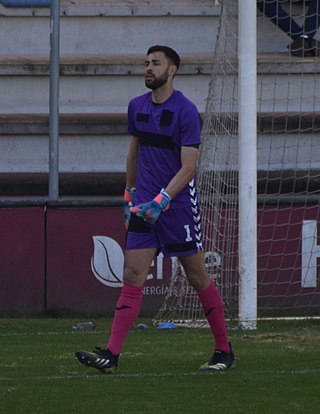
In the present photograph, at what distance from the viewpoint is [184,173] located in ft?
22.8

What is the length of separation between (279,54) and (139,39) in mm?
2126

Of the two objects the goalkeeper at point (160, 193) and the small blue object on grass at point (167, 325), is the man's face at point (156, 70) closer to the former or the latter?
the goalkeeper at point (160, 193)

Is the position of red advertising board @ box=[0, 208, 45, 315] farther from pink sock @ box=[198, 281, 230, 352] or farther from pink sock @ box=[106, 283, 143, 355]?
pink sock @ box=[106, 283, 143, 355]

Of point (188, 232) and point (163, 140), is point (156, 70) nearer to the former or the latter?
point (163, 140)

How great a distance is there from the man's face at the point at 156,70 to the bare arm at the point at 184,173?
421mm

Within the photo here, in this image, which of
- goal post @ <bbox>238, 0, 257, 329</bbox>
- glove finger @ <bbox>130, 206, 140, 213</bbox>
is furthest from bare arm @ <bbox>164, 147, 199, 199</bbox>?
goal post @ <bbox>238, 0, 257, 329</bbox>

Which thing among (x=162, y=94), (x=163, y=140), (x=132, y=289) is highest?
(x=162, y=94)

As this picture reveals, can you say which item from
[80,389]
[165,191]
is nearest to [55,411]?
[80,389]

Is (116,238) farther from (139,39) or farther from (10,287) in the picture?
(139,39)

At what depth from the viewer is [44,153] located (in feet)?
47.6

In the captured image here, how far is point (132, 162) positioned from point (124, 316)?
97 cm

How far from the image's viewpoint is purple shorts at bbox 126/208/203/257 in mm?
7102

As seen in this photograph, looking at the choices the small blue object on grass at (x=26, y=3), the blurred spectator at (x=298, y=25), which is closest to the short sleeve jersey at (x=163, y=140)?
the small blue object on grass at (x=26, y=3)

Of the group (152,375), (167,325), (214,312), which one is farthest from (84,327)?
(152,375)
